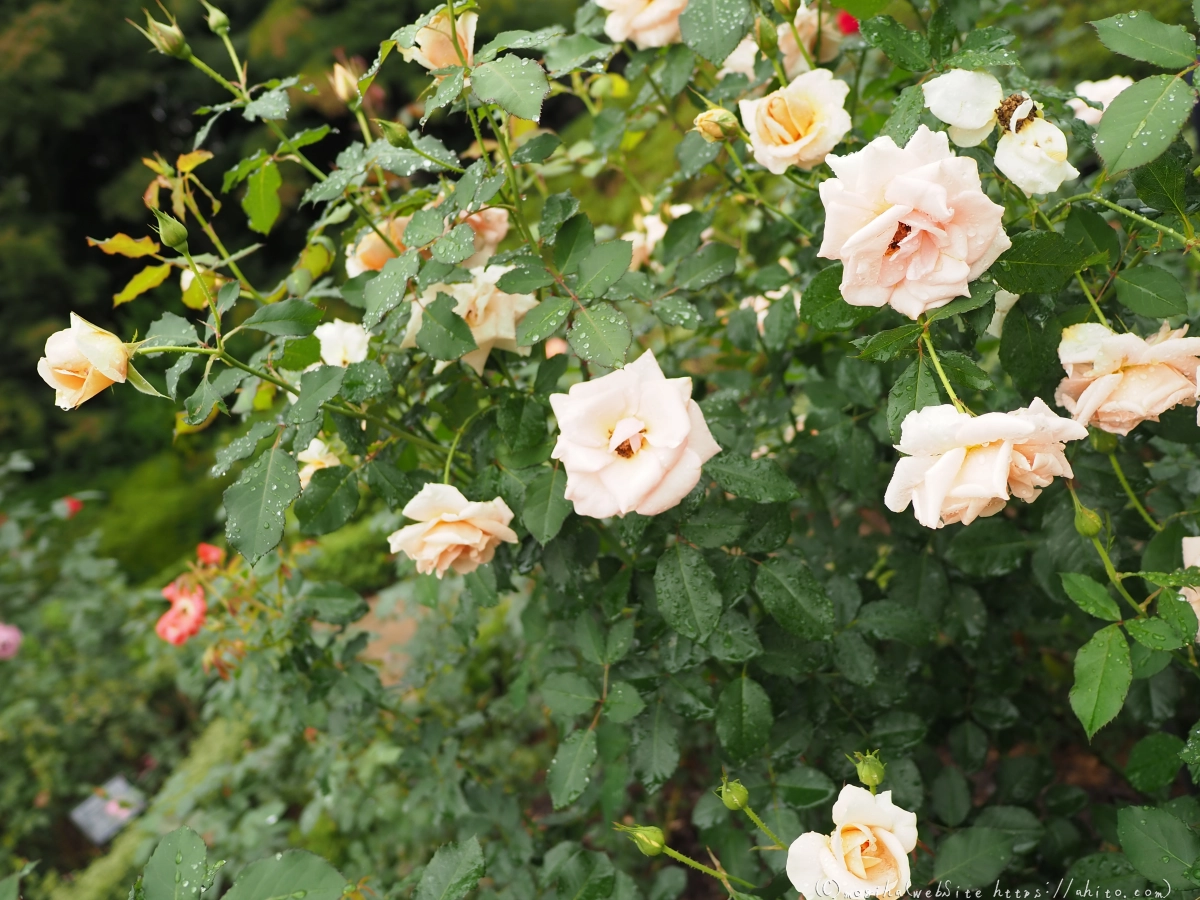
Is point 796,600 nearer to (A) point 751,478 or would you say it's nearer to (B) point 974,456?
(A) point 751,478

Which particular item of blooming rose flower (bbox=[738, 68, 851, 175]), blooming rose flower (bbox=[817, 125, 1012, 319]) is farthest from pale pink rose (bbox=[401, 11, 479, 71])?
blooming rose flower (bbox=[817, 125, 1012, 319])

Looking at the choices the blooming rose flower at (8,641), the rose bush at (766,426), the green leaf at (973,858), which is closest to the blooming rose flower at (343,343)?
the rose bush at (766,426)

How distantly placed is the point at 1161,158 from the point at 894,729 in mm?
708

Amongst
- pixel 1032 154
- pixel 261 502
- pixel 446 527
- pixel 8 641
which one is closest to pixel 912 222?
pixel 1032 154

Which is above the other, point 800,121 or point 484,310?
point 800,121

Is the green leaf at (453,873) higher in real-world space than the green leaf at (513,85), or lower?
lower

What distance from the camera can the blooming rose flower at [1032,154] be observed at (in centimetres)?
68

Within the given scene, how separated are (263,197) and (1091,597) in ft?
3.20

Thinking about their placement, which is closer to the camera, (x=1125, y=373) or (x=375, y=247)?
(x=1125, y=373)

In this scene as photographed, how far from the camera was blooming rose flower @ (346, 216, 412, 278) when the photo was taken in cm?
101

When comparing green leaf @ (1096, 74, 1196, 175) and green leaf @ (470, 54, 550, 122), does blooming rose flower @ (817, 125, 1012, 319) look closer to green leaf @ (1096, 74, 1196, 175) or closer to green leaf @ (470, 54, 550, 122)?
green leaf @ (1096, 74, 1196, 175)

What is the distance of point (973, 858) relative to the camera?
2.87 ft

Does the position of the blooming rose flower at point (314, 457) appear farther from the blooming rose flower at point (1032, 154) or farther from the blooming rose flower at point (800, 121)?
the blooming rose flower at point (1032, 154)

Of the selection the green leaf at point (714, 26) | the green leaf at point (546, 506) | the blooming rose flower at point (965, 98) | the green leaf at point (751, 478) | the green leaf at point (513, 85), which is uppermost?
the green leaf at point (513, 85)
